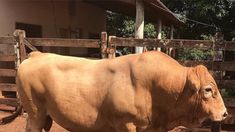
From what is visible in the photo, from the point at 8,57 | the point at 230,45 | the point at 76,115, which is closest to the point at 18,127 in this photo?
the point at 8,57

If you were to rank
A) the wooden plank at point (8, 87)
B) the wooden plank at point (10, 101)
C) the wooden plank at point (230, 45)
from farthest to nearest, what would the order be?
the wooden plank at point (8, 87), the wooden plank at point (10, 101), the wooden plank at point (230, 45)

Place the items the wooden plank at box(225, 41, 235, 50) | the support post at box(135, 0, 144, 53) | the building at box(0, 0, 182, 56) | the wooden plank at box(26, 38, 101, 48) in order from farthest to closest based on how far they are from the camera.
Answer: the building at box(0, 0, 182, 56), the support post at box(135, 0, 144, 53), the wooden plank at box(26, 38, 101, 48), the wooden plank at box(225, 41, 235, 50)

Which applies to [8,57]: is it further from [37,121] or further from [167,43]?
[37,121]

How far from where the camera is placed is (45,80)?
515 centimetres

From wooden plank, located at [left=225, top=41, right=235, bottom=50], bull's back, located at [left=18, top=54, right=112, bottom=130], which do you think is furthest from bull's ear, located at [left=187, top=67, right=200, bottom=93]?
wooden plank, located at [left=225, top=41, right=235, bottom=50]

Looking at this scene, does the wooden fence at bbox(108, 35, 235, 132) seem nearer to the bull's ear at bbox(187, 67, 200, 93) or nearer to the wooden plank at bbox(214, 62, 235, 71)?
the wooden plank at bbox(214, 62, 235, 71)

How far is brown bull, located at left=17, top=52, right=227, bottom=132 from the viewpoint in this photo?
179 inches

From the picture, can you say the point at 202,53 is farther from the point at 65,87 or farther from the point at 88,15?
the point at 65,87

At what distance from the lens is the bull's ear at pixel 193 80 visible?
177 inches

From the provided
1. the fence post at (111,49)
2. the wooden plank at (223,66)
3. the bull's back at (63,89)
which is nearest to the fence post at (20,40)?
the fence post at (111,49)

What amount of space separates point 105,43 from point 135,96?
4367 mm

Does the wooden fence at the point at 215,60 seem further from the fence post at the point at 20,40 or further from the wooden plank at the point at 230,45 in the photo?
the fence post at the point at 20,40

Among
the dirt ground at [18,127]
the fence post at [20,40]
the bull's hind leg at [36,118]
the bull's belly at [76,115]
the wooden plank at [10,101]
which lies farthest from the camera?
the wooden plank at [10,101]

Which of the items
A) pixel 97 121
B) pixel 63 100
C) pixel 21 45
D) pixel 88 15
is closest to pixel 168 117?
pixel 97 121
